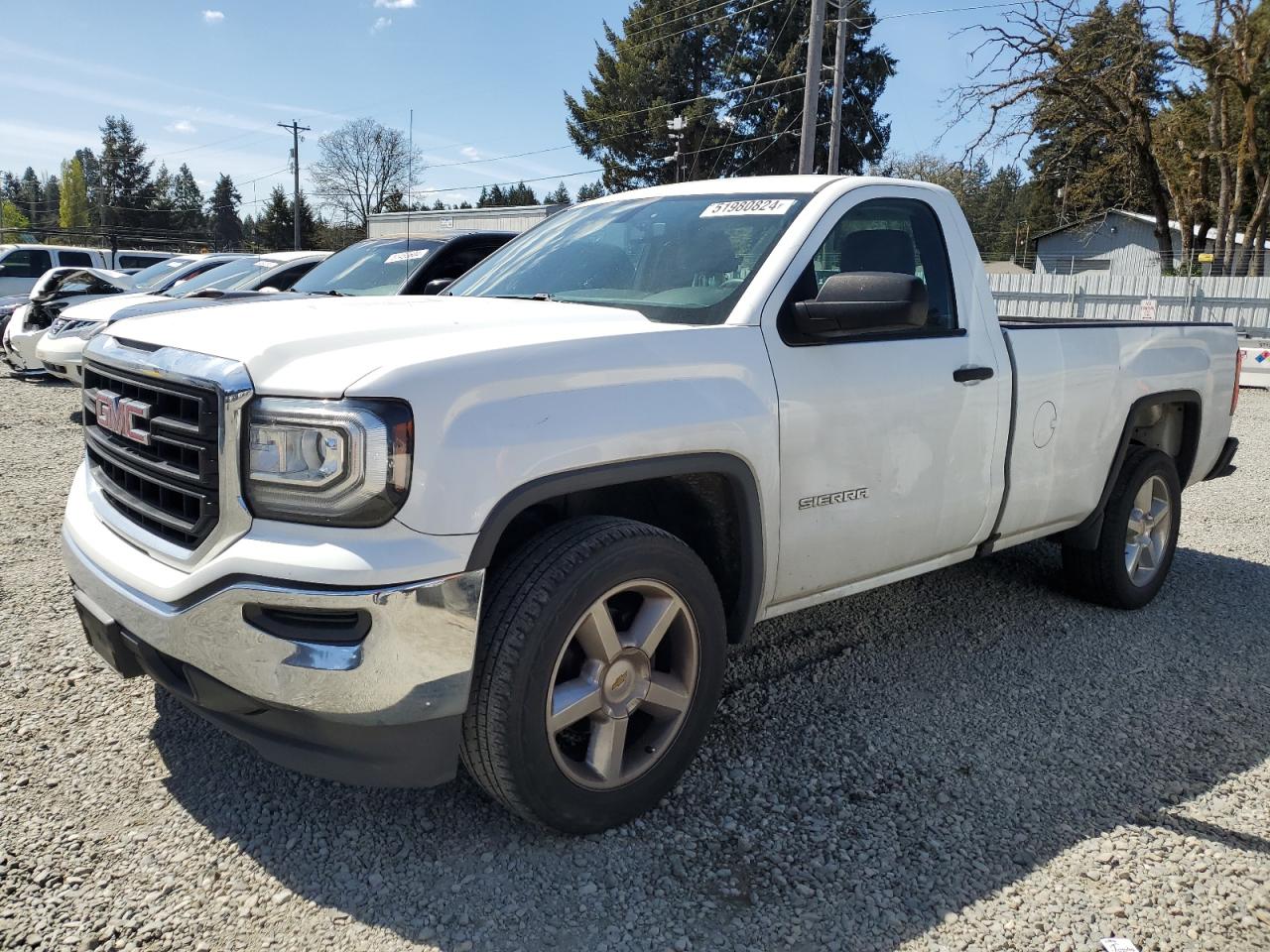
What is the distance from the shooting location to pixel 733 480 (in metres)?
2.91

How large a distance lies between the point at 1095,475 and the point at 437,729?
3419 millimetres

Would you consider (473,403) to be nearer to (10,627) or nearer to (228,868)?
(228,868)

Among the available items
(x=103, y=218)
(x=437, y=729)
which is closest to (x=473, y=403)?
(x=437, y=729)

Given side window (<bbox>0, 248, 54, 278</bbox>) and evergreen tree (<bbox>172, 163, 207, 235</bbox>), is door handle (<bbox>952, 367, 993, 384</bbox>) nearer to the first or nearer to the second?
side window (<bbox>0, 248, 54, 278</bbox>)

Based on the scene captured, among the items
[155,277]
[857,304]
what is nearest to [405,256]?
[857,304]

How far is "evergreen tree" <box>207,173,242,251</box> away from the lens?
9981 centimetres

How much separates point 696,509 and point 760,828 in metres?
0.98

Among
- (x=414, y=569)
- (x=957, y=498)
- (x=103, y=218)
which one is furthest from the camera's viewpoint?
(x=103, y=218)

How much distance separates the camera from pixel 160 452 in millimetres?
2582

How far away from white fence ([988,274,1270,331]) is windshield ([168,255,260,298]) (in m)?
19.0

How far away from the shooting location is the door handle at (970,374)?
3613 millimetres

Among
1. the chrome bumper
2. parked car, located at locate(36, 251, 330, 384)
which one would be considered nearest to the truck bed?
the chrome bumper

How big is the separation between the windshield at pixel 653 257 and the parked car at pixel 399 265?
370cm

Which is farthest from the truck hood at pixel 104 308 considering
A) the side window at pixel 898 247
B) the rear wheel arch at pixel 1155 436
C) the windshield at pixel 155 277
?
the rear wheel arch at pixel 1155 436
